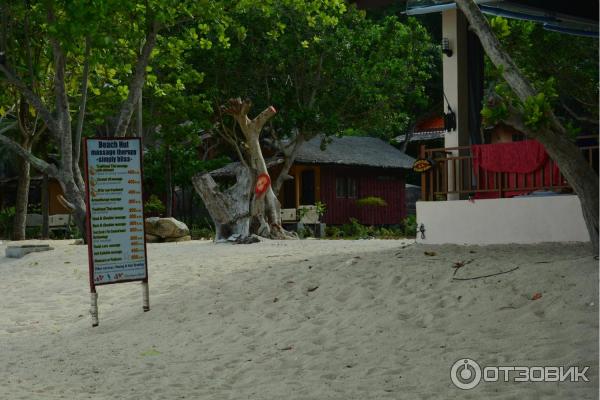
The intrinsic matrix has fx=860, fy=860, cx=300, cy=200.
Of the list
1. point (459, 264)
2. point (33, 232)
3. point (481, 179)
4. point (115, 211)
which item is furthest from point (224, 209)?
point (33, 232)

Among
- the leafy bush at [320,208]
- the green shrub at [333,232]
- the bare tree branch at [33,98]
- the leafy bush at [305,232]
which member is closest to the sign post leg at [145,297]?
the bare tree branch at [33,98]

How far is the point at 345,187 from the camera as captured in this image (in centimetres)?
3416

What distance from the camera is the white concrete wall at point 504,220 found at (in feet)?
40.0

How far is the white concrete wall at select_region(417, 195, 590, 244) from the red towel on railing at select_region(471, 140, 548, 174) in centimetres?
65

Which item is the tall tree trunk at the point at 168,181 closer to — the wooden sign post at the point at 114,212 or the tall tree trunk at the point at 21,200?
the tall tree trunk at the point at 21,200

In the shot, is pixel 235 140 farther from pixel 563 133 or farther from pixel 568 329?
pixel 568 329

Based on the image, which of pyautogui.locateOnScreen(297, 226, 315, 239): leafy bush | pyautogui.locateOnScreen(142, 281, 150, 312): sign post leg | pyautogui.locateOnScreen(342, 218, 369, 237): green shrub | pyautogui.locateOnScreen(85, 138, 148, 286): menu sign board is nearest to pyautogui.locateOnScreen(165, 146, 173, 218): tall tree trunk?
pyautogui.locateOnScreen(297, 226, 315, 239): leafy bush

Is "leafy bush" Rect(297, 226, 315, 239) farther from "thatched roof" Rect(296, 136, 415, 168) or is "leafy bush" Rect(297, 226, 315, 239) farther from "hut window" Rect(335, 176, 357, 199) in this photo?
"hut window" Rect(335, 176, 357, 199)

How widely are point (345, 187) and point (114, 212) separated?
2330 centimetres

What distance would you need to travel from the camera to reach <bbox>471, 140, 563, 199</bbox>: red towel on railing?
12.8m

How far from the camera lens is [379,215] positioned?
35.2 m

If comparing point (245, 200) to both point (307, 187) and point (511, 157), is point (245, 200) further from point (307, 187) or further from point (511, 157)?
point (307, 187)

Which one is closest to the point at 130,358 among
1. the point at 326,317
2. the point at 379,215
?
the point at 326,317

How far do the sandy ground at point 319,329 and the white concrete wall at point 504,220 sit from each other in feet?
1.26
